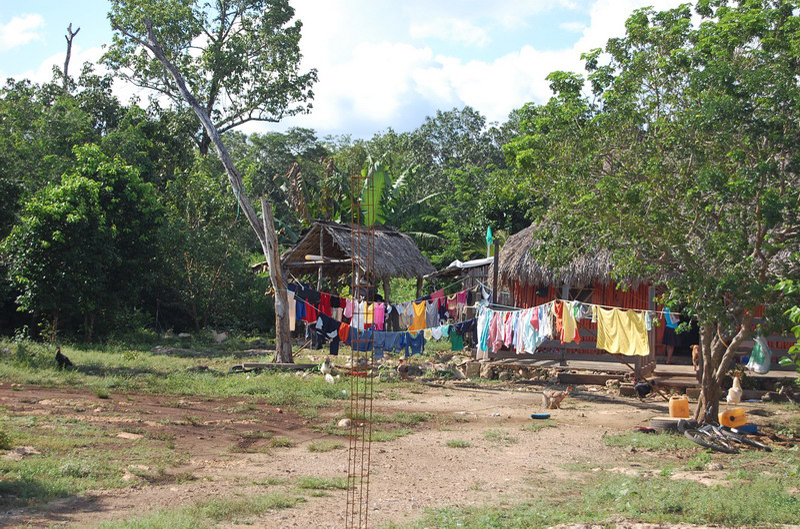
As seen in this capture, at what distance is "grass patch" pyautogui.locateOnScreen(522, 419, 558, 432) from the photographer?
11.3 metres

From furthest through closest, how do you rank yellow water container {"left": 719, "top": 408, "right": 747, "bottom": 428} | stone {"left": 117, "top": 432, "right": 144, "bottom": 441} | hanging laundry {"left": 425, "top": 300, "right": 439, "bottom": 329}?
hanging laundry {"left": 425, "top": 300, "right": 439, "bottom": 329}
yellow water container {"left": 719, "top": 408, "right": 747, "bottom": 428}
stone {"left": 117, "top": 432, "right": 144, "bottom": 441}

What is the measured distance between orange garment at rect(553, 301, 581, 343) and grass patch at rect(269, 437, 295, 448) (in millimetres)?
6207

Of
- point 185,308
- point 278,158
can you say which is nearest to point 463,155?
point 278,158

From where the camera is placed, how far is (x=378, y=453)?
9.30 m

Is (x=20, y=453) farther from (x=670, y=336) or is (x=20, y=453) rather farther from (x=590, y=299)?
(x=670, y=336)

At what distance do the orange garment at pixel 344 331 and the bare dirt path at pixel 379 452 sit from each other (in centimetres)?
238

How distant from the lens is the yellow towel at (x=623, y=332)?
44.0 ft

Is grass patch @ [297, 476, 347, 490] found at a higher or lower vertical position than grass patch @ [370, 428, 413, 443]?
lower

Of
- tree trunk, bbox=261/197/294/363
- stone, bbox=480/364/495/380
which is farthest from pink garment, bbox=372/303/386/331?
stone, bbox=480/364/495/380

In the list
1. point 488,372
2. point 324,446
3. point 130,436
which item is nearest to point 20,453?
point 130,436

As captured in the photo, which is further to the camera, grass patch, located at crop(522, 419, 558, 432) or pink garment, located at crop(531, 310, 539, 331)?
pink garment, located at crop(531, 310, 539, 331)

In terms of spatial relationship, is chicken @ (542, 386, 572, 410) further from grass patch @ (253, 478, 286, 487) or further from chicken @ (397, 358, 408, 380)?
grass patch @ (253, 478, 286, 487)

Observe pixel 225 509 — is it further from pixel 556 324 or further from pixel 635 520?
pixel 556 324

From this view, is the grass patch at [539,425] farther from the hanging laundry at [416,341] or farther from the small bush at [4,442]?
the small bush at [4,442]
